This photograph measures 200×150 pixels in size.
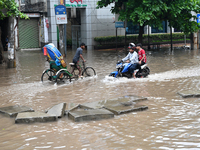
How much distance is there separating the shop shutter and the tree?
8.55 meters

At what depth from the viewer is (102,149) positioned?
15.9 ft

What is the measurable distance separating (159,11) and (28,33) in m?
14.0

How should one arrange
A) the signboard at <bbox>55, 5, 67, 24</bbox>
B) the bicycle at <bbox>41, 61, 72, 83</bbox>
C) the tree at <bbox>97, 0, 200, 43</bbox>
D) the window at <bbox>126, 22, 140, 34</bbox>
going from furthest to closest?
the window at <bbox>126, 22, 140, 34</bbox> < the tree at <bbox>97, 0, 200, 43</bbox> < the signboard at <bbox>55, 5, 67, 24</bbox> < the bicycle at <bbox>41, 61, 72, 83</bbox>

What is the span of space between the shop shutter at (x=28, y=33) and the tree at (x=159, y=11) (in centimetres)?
855

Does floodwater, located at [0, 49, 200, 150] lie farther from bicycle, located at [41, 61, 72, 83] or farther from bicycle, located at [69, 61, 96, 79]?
bicycle, located at [69, 61, 96, 79]

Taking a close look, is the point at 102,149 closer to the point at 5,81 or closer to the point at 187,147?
the point at 187,147

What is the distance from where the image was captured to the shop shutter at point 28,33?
29859 mm

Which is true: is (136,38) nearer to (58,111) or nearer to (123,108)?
(123,108)

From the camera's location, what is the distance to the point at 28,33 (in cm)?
3028

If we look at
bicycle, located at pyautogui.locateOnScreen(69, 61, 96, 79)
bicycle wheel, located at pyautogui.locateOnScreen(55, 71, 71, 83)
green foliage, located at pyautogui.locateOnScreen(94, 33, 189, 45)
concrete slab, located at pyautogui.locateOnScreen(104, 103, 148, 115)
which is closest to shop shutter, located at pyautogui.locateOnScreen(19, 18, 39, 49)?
green foliage, located at pyautogui.locateOnScreen(94, 33, 189, 45)

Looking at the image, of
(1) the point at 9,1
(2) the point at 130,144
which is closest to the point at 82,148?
(2) the point at 130,144

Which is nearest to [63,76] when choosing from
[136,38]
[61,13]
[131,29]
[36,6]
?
[61,13]

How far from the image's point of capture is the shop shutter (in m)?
29.9

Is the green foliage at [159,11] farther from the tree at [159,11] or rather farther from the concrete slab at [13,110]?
the concrete slab at [13,110]
